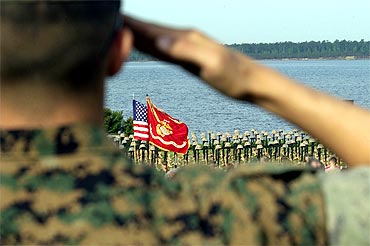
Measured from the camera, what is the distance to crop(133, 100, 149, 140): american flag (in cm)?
1925

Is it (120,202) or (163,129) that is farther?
(163,129)

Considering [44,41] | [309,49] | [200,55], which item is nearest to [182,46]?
[200,55]

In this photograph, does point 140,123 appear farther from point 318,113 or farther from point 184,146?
point 318,113

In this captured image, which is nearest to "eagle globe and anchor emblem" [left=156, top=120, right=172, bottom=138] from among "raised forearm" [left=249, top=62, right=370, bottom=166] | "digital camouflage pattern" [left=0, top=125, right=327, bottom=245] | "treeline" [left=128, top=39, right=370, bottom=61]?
"raised forearm" [left=249, top=62, right=370, bottom=166]

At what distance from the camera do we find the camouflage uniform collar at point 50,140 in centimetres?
119

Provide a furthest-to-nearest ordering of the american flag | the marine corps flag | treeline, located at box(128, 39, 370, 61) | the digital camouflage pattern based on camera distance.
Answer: treeline, located at box(128, 39, 370, 61) → the american flag → the marine corps flag → the digital camouflage pattern

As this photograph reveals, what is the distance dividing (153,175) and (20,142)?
0.17 metres

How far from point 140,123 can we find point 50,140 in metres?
18.2

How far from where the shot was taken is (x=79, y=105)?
3.99 feet

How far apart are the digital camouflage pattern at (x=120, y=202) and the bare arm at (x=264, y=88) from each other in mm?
178

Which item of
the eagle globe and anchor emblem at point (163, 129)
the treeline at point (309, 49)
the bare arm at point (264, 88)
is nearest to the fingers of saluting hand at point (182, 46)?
the bare arm at point (264, 88)

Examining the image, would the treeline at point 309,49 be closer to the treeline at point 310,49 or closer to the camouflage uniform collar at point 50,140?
the treeline at point 310,49

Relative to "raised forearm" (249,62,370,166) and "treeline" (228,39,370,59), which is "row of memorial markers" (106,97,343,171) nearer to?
"raised forearm" (249,62,370,166)

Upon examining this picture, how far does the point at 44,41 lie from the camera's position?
120 cm
